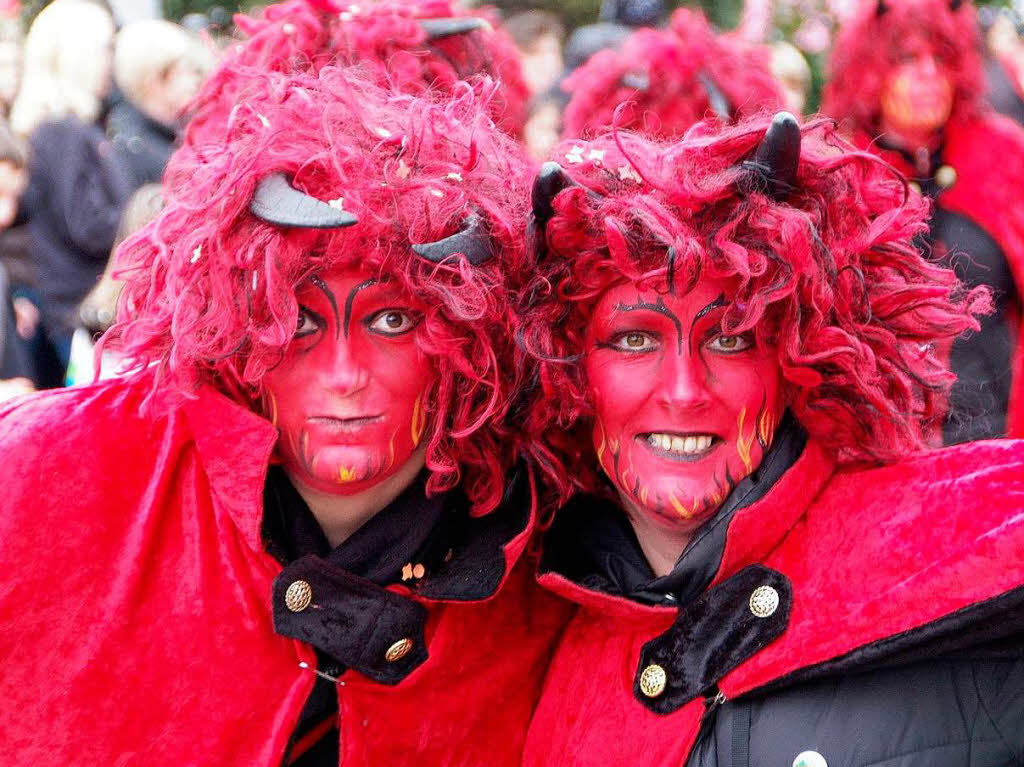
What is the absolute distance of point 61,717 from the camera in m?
2.49

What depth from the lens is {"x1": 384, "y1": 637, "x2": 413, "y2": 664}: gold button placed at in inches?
103

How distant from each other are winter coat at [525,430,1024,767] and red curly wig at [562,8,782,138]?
5.78 ft

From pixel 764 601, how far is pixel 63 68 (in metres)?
3.86

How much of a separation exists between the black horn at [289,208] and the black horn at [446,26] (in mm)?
1413

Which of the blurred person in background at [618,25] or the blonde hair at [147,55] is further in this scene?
the blurred person in background at [618,25]

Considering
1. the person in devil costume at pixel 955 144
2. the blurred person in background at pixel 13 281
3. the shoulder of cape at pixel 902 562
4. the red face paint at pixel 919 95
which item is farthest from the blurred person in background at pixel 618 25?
the shoulder of cape at pixel 902 562

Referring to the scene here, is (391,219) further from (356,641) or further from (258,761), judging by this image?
(258,761)

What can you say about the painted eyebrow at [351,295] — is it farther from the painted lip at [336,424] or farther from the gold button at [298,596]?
the gold button at [298,596]

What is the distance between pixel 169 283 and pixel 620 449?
3.06ft

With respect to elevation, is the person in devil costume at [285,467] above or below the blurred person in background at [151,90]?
above

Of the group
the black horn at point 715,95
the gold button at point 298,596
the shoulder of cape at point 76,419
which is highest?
the shoulder of cape at point 76,419

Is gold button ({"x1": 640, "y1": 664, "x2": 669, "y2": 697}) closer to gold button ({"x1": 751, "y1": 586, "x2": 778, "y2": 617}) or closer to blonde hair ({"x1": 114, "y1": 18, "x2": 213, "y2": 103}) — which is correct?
gold button ({"x1": 751, "y1": 586, "x2": 778, "y2": 617})

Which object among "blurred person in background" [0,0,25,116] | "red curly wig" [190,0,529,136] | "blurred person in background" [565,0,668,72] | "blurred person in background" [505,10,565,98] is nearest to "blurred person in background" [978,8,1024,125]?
"blurred person in background" [565,0,668,72]

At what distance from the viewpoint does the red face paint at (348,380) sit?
2.51 meters
